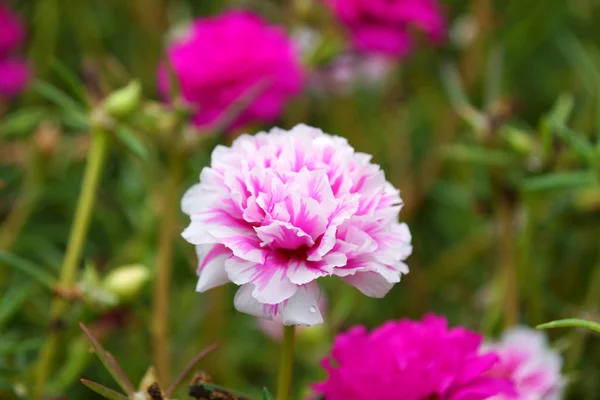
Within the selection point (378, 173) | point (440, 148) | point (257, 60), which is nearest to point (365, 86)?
point (440, 148)

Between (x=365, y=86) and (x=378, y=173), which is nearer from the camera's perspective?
(x=378, y=173)

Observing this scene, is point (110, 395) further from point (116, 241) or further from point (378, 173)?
point (116, 241)

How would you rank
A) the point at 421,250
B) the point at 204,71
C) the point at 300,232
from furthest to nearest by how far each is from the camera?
the point at 421,250 → the point at 204,71 → the point at 300,232

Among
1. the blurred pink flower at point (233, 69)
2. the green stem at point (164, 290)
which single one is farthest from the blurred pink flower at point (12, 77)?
the green stem at point (164, 290)

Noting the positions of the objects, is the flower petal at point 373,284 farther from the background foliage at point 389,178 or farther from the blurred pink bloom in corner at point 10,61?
the blurred pink bloom in corner at point 10,61

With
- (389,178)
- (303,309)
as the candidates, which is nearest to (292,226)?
(303,309)

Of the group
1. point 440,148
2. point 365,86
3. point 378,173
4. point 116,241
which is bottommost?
point 378,173

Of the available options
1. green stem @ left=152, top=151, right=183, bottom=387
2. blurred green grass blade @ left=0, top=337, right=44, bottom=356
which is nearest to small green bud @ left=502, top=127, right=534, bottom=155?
green stem @ left=152, top=151, right=183, bottom=387
